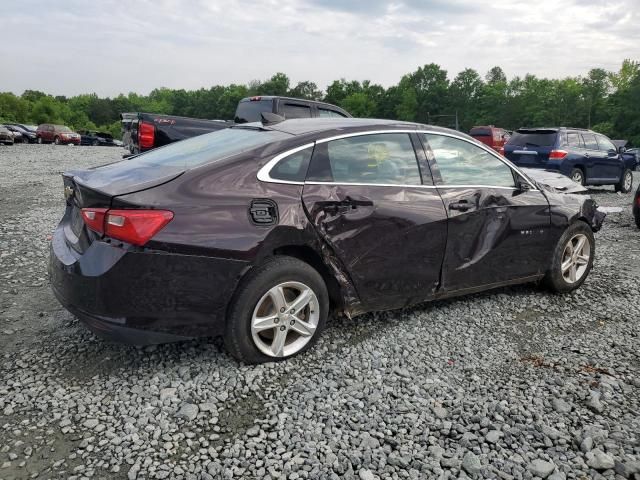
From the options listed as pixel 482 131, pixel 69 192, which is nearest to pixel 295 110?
pixel 69 192

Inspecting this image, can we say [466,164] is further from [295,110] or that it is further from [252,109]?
[252,109]

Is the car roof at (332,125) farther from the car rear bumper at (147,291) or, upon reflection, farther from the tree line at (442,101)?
the tree line at (442,101)

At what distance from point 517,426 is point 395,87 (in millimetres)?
107407

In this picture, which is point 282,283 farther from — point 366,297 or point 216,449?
point 216,449

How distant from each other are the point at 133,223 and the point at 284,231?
865mm

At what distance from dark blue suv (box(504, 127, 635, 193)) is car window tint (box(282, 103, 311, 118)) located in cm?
540

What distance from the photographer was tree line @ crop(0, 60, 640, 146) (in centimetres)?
7044

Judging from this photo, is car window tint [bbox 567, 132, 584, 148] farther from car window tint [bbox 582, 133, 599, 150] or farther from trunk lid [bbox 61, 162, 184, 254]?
trunk lid [bbox 61, 162, 184, 254]

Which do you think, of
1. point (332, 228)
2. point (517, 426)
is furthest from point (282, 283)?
point (517, 426)

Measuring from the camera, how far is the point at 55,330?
3.63m

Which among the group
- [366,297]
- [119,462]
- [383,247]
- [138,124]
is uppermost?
[138,124]

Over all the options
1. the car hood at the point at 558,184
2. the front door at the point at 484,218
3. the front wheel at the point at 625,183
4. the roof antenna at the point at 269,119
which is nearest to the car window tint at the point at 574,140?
the front wheel at the point at 625,183

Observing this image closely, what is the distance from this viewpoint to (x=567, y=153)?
39.2 feet

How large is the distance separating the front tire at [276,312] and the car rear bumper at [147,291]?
11 centimetres
